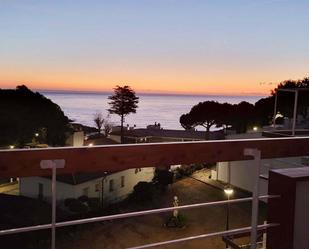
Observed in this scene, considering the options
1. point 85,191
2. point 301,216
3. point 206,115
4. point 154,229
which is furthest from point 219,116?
point 301,216

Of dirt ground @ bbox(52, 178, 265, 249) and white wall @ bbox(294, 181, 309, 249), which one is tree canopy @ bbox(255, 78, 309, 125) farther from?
white wall @ bbox(294, 181, 309, 249)

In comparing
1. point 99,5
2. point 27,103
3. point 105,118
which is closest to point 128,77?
point 105,118

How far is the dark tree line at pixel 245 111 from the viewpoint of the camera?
28.4 metres

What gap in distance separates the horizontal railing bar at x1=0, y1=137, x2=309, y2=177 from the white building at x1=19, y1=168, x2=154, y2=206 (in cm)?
1498

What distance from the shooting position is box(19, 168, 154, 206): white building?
16891mm

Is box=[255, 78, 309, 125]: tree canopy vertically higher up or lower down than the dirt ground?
higher up

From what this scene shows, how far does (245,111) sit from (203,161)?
31.0 m

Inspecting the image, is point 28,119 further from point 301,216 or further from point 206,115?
point 301,216

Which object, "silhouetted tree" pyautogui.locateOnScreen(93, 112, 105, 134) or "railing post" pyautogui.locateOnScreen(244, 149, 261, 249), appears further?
"silhouetted tree" pyautogui.locateOnScreen(93, 112, 105, 134)

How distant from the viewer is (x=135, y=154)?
164cm

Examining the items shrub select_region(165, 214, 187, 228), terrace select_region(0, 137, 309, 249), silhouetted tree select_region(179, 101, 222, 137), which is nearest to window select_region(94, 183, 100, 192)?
shrub select_region(165, 214, 187, 228)

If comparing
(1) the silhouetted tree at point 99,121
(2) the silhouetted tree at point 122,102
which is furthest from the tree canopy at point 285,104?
(1) the silhouetted tree at point 99,121

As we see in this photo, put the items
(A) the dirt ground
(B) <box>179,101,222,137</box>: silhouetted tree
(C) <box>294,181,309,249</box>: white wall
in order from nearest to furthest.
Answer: (C) <box>294,181,309,249</box>: white wall
(A) the dirt ground
(B) <box>179,101,222,137</box>: silhouetted tree

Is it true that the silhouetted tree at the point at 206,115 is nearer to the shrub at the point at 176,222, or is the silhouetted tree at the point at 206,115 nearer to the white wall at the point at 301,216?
the shrub at the point at 176,222
